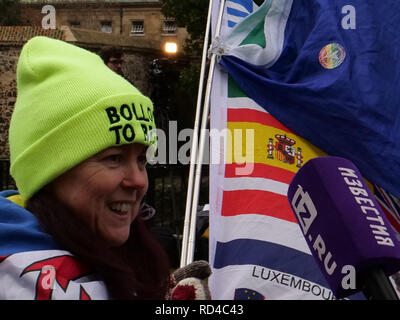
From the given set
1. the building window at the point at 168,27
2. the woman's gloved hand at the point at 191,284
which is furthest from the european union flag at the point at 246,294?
the building window at the point at 168,27

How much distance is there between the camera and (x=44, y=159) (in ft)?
3.88

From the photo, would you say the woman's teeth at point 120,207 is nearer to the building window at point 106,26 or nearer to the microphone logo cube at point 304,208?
the microphone logo cube at point 304,208

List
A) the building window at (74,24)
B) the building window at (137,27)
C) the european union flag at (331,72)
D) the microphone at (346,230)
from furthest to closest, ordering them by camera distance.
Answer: the building window at (137,27) → the building window at (74,24) → the european union flag at (331,72) → the microphone at (346,230)

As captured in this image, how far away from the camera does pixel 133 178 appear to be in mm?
1229

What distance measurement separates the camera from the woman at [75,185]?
1089 millimetres

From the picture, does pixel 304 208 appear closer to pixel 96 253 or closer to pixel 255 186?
pixel 96 253

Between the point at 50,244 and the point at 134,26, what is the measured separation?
2329 cm

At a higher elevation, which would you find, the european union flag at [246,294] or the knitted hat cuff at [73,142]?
the knitted hat cuff at [73,142]

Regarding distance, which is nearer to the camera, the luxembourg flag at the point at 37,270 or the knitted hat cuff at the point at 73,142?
the luxembourg flag at the point at 37,270

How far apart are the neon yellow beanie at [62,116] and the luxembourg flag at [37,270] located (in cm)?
12

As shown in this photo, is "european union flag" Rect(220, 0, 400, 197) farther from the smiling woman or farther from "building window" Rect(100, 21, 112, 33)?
"building window" Rect(100, 21, 112, 33)

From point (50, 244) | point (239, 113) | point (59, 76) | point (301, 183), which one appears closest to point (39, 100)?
point (59, 76)

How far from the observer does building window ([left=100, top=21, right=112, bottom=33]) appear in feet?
74.9
